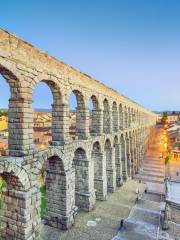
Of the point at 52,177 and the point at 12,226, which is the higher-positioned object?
the point at 52,177

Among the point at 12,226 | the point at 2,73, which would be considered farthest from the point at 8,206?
the point at 2,73

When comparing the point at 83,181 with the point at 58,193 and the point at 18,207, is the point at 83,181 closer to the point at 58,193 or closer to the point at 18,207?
the point at 58,193

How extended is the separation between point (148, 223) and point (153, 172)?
21742 millimetres

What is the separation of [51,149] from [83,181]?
623 centimetres

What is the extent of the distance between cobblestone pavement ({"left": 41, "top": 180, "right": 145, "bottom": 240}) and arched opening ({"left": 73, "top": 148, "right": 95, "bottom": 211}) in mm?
835

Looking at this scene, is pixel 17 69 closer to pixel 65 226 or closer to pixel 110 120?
pixel 65 226

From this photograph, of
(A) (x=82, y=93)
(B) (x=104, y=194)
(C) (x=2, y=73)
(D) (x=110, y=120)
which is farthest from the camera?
(D) (x=110, y=120)

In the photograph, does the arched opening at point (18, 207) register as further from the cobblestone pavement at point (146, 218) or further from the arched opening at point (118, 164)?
the arched opening at point (118, 164)

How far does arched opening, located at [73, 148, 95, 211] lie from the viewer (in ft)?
56.7

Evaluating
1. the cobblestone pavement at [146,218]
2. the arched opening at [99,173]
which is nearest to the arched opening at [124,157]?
the cobblestone pavement at [146,218]

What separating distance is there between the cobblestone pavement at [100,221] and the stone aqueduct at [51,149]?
625 mm

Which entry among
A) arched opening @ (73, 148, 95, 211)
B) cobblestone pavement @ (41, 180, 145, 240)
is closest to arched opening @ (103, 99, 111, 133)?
arched opening @ (73, 148, 95, 211)

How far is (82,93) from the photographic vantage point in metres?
16.2

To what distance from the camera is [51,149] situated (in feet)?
41.0
